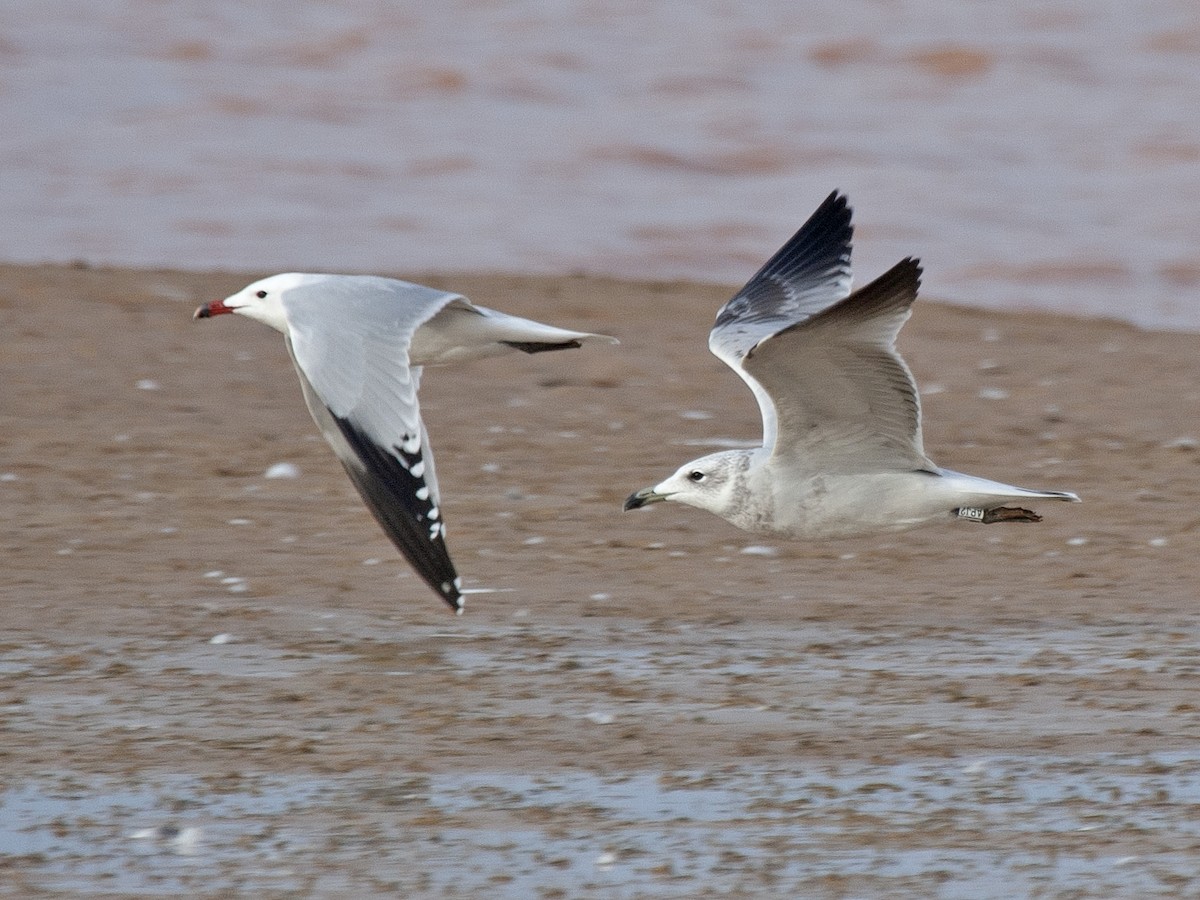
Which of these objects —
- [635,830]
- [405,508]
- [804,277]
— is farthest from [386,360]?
[635,830]

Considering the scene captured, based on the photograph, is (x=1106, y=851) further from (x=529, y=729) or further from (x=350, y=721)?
(x=350, y=721)

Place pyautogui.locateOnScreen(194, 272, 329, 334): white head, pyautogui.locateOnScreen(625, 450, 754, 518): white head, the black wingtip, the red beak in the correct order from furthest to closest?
the red beak < the black wingtip < pyautogui.locateOnScreen(194, 272, 329, 334): white head < pyautogui.locateOnScreen(625, 450, 754, 518): white head

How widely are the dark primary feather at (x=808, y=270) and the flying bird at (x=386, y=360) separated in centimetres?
49

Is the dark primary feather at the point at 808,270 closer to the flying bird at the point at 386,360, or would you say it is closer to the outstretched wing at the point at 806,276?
the outstretched wing at the point at 806,276

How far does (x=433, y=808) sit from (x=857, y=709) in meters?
1.27

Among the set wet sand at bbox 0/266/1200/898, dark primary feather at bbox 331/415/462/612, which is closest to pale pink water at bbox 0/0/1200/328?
wet sand at bbox 0/266/1200/898

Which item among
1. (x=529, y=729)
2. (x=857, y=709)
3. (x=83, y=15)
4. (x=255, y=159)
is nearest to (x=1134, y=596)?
(x=857, y=709)

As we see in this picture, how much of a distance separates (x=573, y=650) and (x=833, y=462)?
3.04ft

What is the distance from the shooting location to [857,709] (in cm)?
556

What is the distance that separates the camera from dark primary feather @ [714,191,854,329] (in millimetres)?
6602

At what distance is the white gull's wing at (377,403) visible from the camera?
567 centimetres

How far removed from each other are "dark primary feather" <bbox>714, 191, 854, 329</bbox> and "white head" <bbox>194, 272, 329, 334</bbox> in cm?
125

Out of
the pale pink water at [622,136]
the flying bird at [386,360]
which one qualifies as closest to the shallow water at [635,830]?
the flying bird at [386,360]

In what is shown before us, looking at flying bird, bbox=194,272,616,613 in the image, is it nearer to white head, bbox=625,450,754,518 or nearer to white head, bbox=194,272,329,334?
white head, bbox=194,272,329,334
